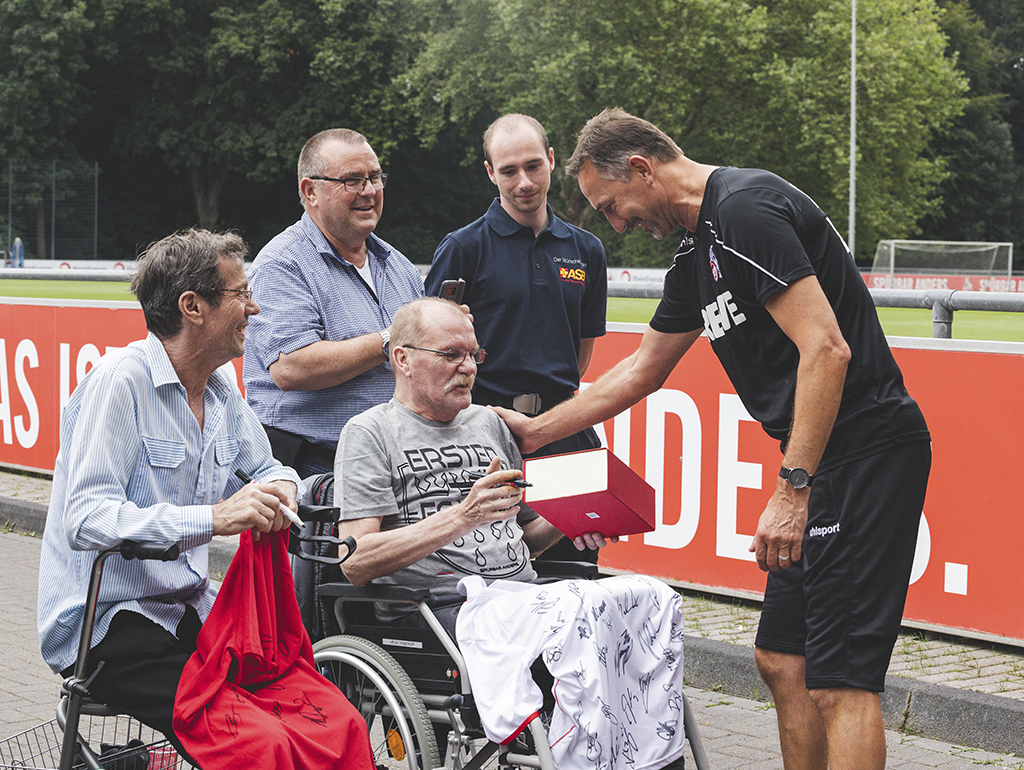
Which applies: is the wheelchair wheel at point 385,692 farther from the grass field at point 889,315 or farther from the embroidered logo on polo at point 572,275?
the grass field at point 889,315

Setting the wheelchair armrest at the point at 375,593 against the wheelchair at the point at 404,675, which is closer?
the wheelchair at the point at 404,675

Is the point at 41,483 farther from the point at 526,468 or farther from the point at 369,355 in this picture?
the point at 526,468

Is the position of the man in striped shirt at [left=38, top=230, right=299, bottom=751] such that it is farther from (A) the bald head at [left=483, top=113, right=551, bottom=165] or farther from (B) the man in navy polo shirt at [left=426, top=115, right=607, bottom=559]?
(A) the bald head at [left=483, top=113, right=551, bottom=165]

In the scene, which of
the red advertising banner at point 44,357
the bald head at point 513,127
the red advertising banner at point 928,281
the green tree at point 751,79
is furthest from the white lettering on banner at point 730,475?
the green tree at point 751,79

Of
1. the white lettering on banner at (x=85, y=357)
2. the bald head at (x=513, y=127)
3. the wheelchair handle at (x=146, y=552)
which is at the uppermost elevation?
the bald head at (x=513, y=127)

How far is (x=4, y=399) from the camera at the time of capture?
10.1 metres

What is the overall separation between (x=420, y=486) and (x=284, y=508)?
778 millimetres

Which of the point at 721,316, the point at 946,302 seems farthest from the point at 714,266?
the point at 946,302

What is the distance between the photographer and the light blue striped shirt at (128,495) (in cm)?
279

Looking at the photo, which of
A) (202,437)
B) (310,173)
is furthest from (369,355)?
(202,437)

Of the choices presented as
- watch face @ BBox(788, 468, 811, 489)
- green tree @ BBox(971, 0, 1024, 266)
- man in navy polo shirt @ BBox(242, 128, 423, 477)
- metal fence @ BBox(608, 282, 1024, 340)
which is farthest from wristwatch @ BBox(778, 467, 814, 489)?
green tree @ BBox(971, 0, 1024, 266)

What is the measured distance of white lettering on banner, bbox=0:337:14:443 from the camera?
9969 mm

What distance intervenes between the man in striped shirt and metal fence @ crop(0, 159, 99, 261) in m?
43.8

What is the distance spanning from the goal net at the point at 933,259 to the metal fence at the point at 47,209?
93.9 ft
